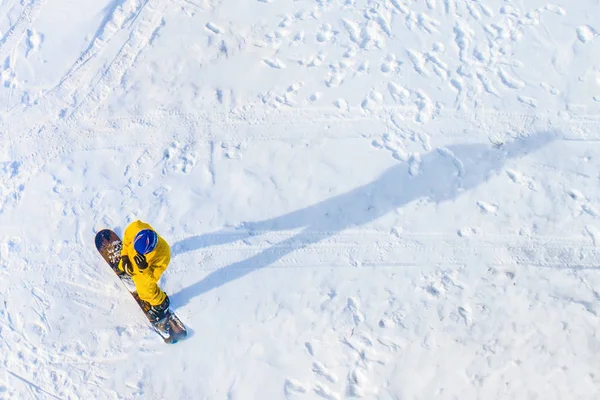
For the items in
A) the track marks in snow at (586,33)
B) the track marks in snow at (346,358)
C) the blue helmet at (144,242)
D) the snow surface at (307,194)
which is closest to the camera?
the blue helmet at (144,242)

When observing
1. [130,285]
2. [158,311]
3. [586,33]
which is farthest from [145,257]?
[586,33]

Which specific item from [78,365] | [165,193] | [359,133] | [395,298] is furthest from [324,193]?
[78,365]

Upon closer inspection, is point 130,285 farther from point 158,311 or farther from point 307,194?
point 307,194

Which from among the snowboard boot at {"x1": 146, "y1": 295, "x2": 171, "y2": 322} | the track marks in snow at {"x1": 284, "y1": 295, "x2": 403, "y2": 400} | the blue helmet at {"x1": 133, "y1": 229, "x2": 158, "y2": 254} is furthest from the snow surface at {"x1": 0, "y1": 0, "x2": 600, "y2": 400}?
the blue helmet at {"x1": 133, "y1": 229, "x2": 158, "y2": 254}

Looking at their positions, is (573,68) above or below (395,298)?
above

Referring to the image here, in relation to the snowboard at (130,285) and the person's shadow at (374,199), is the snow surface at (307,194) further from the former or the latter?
the snowboard at (130,285)

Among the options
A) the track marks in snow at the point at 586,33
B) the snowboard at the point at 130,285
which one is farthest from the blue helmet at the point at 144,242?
the track marks in snow at the point at 586,33

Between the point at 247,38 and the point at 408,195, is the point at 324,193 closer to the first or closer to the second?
the point at 408,195
